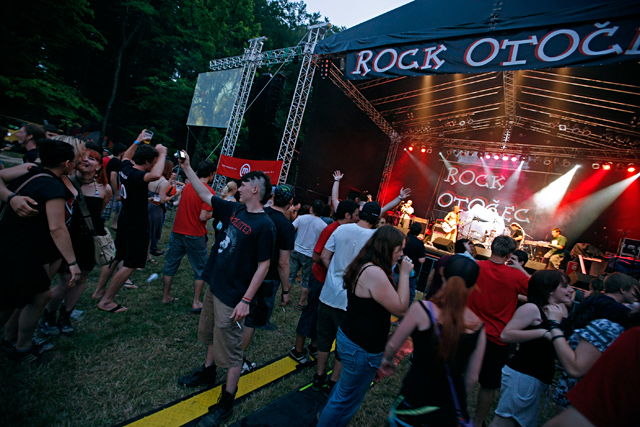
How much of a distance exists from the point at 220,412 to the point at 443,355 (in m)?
1.86

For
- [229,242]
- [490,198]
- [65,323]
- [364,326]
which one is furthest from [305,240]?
[490,198]

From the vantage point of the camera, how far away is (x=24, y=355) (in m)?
2.50

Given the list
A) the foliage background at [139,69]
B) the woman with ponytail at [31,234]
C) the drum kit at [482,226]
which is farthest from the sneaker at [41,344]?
the drum kit at [482,226]

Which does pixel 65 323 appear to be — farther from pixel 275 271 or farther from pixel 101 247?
pixel 275 271

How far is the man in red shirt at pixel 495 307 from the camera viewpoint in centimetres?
275

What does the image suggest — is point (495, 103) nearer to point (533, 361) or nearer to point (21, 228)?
point (533, 361)

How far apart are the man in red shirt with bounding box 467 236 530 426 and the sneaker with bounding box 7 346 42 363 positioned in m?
4.20

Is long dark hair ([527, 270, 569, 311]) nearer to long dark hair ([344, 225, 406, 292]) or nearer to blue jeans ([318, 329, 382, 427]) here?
long dark hair ([344, 225, 406, 292])

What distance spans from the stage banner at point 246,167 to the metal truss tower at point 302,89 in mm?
505

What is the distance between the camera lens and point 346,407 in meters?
1.94

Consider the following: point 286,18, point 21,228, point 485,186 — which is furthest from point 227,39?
point 21,228

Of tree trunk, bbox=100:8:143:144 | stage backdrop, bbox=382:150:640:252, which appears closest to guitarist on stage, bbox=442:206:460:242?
stage backdrop, bbox=382:150:640:252

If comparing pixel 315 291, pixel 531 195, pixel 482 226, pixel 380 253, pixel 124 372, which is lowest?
pixel 124 372

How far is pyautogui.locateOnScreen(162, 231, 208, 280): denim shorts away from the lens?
3.98 metres
